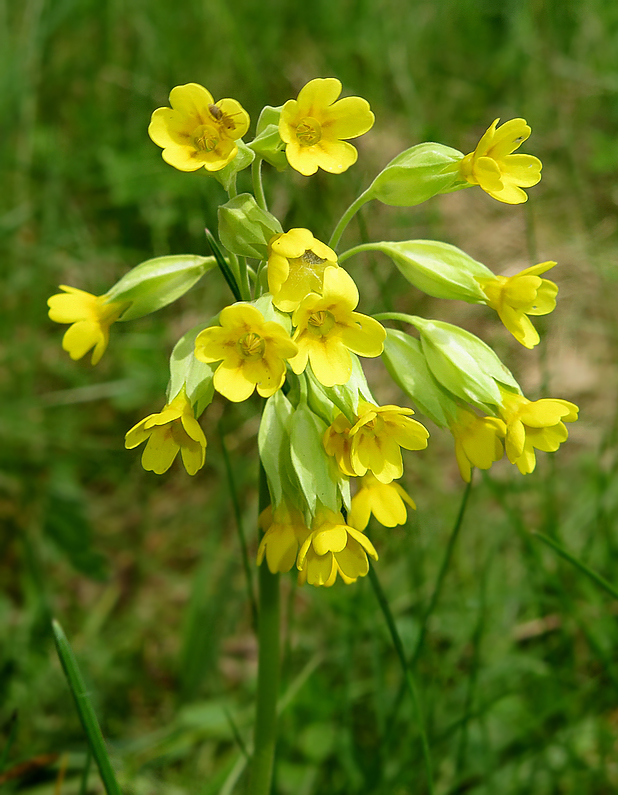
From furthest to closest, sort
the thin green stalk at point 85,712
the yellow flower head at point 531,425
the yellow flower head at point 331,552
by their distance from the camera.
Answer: the yellow flower head at point 531,425
the yellow flower head at point 331,552
the thin green stalk at point 85,712

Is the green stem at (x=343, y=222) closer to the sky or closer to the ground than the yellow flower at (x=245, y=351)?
closer to the sky

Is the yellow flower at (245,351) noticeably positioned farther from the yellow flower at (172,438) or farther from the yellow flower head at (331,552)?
the yellow flower head at (331,552)

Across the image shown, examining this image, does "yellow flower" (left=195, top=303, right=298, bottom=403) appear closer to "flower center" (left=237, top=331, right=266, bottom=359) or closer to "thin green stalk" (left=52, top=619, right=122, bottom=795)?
"flower center" (left=237, top=331, right=266, bottom=359)

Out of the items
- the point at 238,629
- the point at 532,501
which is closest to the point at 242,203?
the point at 238,629

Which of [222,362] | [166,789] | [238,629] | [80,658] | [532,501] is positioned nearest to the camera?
[222,362]

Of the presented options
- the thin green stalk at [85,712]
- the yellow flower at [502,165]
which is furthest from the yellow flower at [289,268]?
the thin green stalk at [85,712]

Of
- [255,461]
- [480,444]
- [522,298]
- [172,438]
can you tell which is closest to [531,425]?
[480,444]

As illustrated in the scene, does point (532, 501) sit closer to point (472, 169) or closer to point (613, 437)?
point (613, 437)

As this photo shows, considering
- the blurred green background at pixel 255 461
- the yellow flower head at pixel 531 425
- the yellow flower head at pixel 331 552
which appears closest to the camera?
the yellow flower head at pixel 331 552
